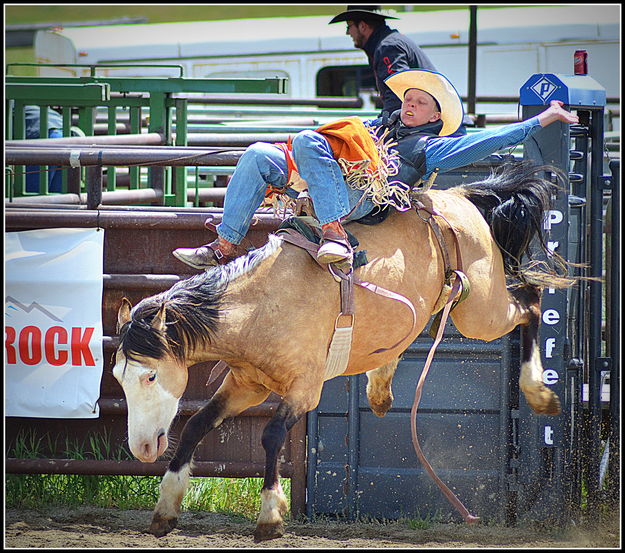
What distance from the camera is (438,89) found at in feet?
14.0

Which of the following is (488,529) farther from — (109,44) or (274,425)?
(109,44)

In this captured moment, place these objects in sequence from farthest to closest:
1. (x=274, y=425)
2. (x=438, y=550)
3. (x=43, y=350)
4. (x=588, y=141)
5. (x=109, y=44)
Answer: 1. (x=109, y=44)
2. (x=588, y=141)
3. (x=43, y=350)
4. (x=438, y=550)
5. (x=274, y=425)

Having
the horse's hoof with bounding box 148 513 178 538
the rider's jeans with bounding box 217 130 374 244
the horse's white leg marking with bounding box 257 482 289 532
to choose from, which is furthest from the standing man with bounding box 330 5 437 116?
the horse's hoof with bounding box 148 513 178 538

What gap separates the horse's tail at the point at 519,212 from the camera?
188 inches

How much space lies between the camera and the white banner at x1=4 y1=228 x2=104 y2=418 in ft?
15.9

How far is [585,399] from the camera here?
523 centimetres

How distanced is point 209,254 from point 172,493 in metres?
1.14

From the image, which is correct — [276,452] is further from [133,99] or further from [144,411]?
[133,99]

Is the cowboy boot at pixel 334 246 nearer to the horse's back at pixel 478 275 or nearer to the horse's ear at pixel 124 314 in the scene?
the horse's back at pixel 478 275

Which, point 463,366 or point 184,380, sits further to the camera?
point 463,366

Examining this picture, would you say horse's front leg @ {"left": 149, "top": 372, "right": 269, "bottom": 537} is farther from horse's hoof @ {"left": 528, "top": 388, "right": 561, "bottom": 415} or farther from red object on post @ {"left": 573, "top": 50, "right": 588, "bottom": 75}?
red object on post @ {"left": 573, "top": 50, "right": 588, "bottom": 75}

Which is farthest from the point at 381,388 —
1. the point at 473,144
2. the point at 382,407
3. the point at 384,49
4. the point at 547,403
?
the point at 384,49

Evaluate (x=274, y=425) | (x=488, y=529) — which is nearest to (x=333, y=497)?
(x=488, y=529)

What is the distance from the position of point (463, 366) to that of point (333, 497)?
1.10 m
